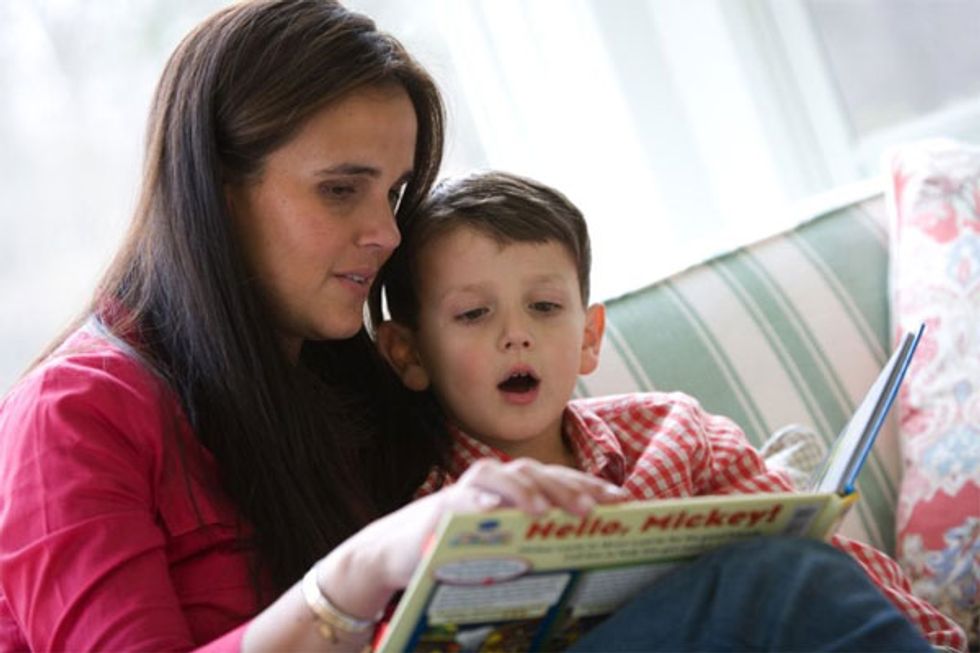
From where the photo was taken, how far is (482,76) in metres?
2.46

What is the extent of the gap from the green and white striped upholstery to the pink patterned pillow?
43 millimetres

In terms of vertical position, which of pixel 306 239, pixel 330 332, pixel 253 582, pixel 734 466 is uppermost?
pixel 306 239

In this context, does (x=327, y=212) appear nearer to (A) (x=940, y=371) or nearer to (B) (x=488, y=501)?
(B) (x=488, y=501)

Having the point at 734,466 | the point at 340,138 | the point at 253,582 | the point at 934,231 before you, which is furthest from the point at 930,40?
the point at 253,582

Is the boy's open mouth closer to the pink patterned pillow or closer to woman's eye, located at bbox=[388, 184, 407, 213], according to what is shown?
woman's eye, located at bbox=[388, 184, 407, 213]

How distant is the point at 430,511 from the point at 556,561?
0.36ft

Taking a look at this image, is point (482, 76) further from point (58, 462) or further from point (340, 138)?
point (58, 462)

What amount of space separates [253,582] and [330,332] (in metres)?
0.29

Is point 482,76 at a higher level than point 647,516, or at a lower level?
higher

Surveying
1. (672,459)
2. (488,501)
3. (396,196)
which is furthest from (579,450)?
(488,501)

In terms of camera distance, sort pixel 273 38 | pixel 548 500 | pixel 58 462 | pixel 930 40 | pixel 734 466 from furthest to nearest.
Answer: pixel 930 40
pixel 734 466
pixel 273 38
pixel 58 462
pixel 548 500

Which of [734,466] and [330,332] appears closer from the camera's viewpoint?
[330,332]

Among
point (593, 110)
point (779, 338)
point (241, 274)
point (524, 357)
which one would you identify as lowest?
point (779, 338)

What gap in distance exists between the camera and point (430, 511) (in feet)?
3.60
